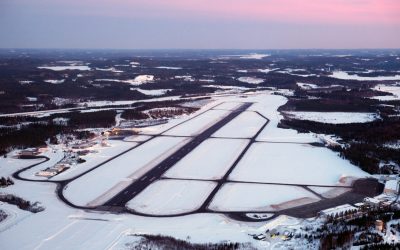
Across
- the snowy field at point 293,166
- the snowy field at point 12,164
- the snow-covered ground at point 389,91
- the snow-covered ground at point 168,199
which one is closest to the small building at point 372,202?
the snow-covered ground at point 168,199

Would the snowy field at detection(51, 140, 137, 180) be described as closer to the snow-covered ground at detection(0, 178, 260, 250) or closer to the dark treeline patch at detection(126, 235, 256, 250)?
the snow-covered ground at detection(0, 178, 260, 250)

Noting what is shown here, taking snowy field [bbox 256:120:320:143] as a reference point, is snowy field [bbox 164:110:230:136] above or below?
below

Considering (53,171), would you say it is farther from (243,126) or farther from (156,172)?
(243,126)

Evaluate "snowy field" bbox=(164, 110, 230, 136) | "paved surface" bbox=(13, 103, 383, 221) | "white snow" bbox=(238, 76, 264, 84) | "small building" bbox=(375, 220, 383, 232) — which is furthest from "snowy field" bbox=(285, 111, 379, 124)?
"white snow" bbox=(238, 76, 264, 84)

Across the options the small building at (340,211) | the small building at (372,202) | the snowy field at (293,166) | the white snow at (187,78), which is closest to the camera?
the small building at (340,211)

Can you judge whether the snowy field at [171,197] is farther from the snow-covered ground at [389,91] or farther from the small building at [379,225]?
the snow-covered ground at [389,91]

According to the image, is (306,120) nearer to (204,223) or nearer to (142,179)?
(142,179)
